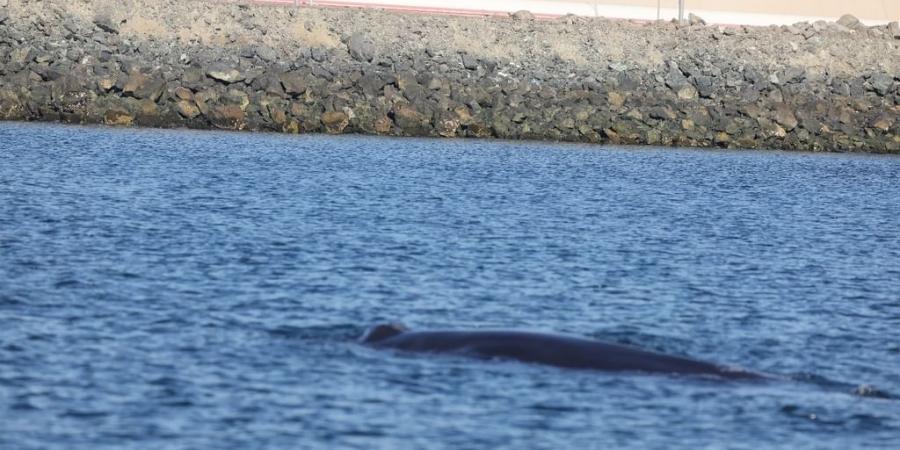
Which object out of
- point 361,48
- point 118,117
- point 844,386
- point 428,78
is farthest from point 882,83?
point 844,386

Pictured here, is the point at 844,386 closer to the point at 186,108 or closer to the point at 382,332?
the point at 382,332

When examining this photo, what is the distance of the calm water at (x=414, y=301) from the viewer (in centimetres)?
1714

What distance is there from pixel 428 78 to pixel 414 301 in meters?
39.9

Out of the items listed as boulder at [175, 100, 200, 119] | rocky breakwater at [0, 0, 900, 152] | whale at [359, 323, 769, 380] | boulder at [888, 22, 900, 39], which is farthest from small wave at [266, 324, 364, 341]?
boulder at [888, 22, 900, 39]

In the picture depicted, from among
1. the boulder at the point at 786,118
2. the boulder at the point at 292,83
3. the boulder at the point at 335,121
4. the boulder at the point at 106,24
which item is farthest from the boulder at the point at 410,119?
the boulder at the point at 786,118

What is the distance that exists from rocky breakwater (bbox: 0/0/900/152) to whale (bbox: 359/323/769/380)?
138ft

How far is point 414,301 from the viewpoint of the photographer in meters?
24.7

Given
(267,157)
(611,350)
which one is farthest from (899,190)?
(611,350)

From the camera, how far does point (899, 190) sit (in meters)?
51.3

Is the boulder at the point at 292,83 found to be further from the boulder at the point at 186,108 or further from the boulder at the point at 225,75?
the boulder at the point at 186,108

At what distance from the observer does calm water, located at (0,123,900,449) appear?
17141 mm

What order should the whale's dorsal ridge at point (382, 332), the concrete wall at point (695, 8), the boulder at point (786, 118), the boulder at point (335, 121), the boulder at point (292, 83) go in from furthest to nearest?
1. the concrete wall at point (695, 8)
2. the boulder at point (786, 118)
3. the boulder at point (335, 121)
4. the boulder at point (292, 83)
5. the whale's dorsal ridge at point (382, 332)

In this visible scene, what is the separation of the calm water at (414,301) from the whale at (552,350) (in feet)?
1.14

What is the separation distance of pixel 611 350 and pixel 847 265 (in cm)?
1344
